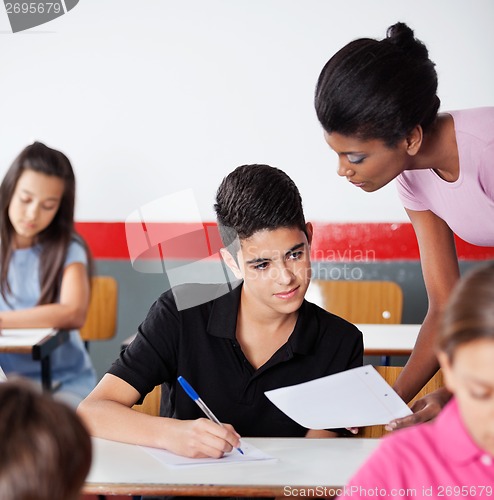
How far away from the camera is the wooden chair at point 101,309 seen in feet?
9.34

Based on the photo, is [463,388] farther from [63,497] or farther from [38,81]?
[38,81]

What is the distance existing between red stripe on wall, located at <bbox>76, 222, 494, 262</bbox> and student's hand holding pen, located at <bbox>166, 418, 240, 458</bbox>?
1.46m

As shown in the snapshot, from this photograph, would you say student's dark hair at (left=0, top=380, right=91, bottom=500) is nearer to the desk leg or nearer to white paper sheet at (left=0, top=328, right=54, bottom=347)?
white paper sheet at (left=0, top=328, right=54, bottom=347)

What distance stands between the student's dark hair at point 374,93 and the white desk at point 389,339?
101 cm

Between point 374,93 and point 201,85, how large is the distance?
135cm

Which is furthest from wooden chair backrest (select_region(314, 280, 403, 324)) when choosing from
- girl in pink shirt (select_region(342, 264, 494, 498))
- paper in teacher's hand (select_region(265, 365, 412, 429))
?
girl in pink shirt (select_region(342, 264, 494, 498))

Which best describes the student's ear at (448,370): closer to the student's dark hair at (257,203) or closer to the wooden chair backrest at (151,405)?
the student's dark hair at (257,203)

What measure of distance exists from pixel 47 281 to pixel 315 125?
1042 mm

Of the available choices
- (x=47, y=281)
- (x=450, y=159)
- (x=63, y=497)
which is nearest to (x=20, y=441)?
(x=63, y=497)

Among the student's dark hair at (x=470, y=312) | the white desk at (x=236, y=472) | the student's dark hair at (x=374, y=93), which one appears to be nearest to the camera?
the student's dark hair at (x=470, y=312)

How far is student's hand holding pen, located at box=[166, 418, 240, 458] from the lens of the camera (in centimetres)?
123

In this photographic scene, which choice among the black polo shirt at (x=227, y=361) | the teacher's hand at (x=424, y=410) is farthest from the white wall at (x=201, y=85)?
the teacher's hand at (x=424, y=410)

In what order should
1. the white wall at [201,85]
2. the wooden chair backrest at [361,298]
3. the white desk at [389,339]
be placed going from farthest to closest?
the wooden chair backrest at [361,298], the white wall at [201,85], the white desk at [389,339]

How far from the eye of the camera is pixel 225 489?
3.69 feet
